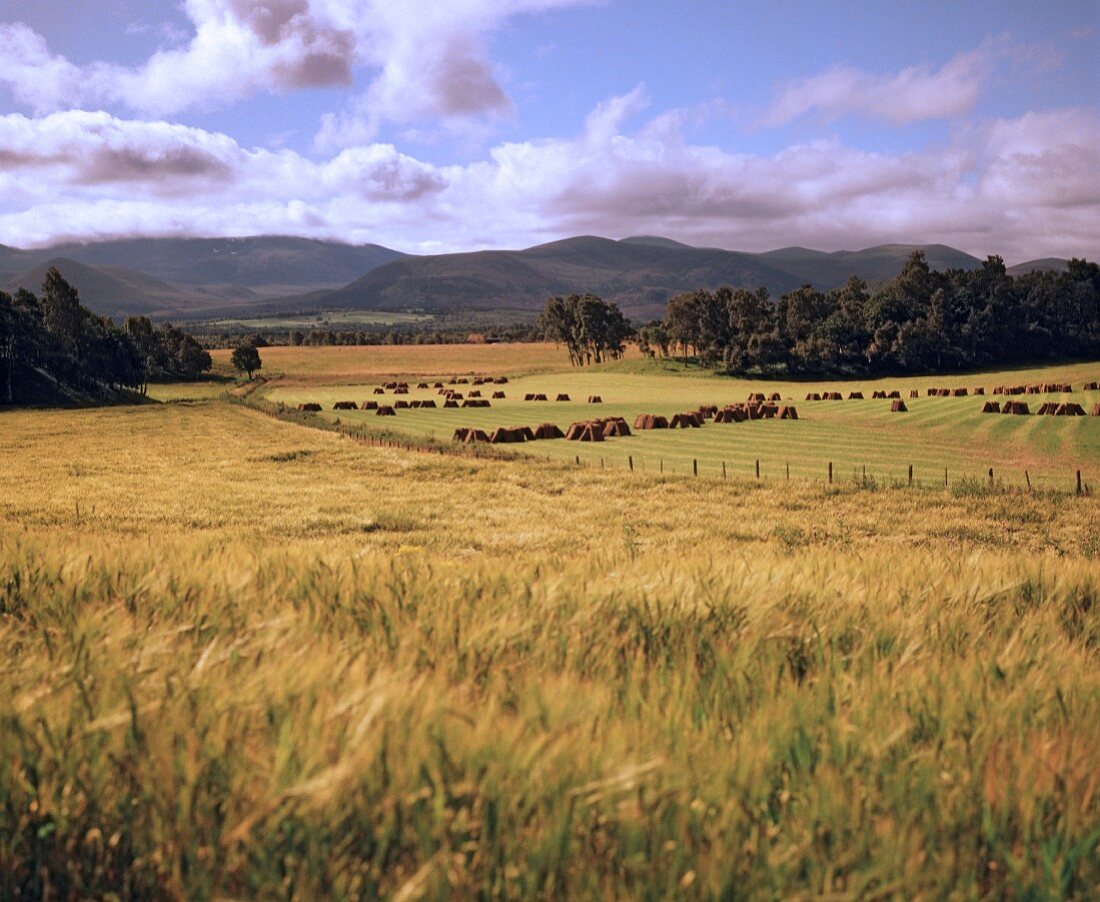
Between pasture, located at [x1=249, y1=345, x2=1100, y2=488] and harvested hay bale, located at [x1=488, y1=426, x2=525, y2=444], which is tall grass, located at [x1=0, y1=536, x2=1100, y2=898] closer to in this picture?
pasture, located at [x1=249, y1=345, x2=1100, y2=488]

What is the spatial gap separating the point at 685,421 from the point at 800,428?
8.74 metres

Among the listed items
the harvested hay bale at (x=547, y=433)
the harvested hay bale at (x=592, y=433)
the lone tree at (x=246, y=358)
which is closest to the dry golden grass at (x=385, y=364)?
the lone tree at (x=246, y=358)

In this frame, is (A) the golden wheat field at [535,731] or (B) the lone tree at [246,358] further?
(B) the lone tree at [246,358]

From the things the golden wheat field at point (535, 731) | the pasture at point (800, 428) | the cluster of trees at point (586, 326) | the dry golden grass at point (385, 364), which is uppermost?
the cluster of trees at point (586, 326)

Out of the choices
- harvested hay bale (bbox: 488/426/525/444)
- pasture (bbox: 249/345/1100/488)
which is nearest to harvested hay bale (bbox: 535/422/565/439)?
harvested hay bale (bbox: 488/426/525/444)

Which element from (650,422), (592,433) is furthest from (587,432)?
(650,422)

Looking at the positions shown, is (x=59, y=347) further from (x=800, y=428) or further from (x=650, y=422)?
(x=800, y=428)

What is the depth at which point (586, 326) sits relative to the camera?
584 feet

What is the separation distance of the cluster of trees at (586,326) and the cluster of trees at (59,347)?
8738cm

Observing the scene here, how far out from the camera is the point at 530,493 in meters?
31.1

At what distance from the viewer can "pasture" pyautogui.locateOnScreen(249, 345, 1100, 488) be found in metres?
41.5

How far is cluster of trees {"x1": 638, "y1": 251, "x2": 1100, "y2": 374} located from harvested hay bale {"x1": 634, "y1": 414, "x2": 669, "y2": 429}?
77.1 m

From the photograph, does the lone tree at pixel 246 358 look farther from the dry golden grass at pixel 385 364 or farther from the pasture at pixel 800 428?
the pasture at pixel 800 428

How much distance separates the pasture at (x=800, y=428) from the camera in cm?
4153
